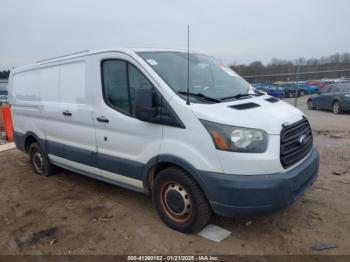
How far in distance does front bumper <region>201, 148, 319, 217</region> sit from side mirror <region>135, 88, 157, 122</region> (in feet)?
2.86

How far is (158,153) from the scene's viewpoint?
150 inches

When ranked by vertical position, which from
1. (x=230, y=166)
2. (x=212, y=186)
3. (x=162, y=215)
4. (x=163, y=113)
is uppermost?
(x=163, y=113)

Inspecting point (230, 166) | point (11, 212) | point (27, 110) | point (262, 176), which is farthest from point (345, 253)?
point (27, 110)

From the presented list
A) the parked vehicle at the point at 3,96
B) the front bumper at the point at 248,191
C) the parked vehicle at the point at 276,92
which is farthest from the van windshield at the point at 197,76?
the parked vehicle at the point at 276,92

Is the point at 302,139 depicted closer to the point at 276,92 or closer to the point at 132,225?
the point at 132,225

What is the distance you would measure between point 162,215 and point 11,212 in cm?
230

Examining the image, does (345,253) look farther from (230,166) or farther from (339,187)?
(339,187)

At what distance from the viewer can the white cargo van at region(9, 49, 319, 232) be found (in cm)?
330

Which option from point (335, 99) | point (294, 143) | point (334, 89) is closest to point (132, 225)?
point (294, 143)

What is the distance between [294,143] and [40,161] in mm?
4674

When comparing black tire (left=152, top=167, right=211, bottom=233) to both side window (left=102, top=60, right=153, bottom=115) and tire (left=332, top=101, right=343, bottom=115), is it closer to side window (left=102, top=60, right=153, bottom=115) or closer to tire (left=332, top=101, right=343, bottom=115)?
side window (left=102, top=60, right=153, bottom=115)

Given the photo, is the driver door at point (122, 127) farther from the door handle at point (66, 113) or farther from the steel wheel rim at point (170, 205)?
the door handle at point (66, 113)

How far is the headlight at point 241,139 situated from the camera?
10.8 ft

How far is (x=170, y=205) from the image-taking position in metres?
3.90
